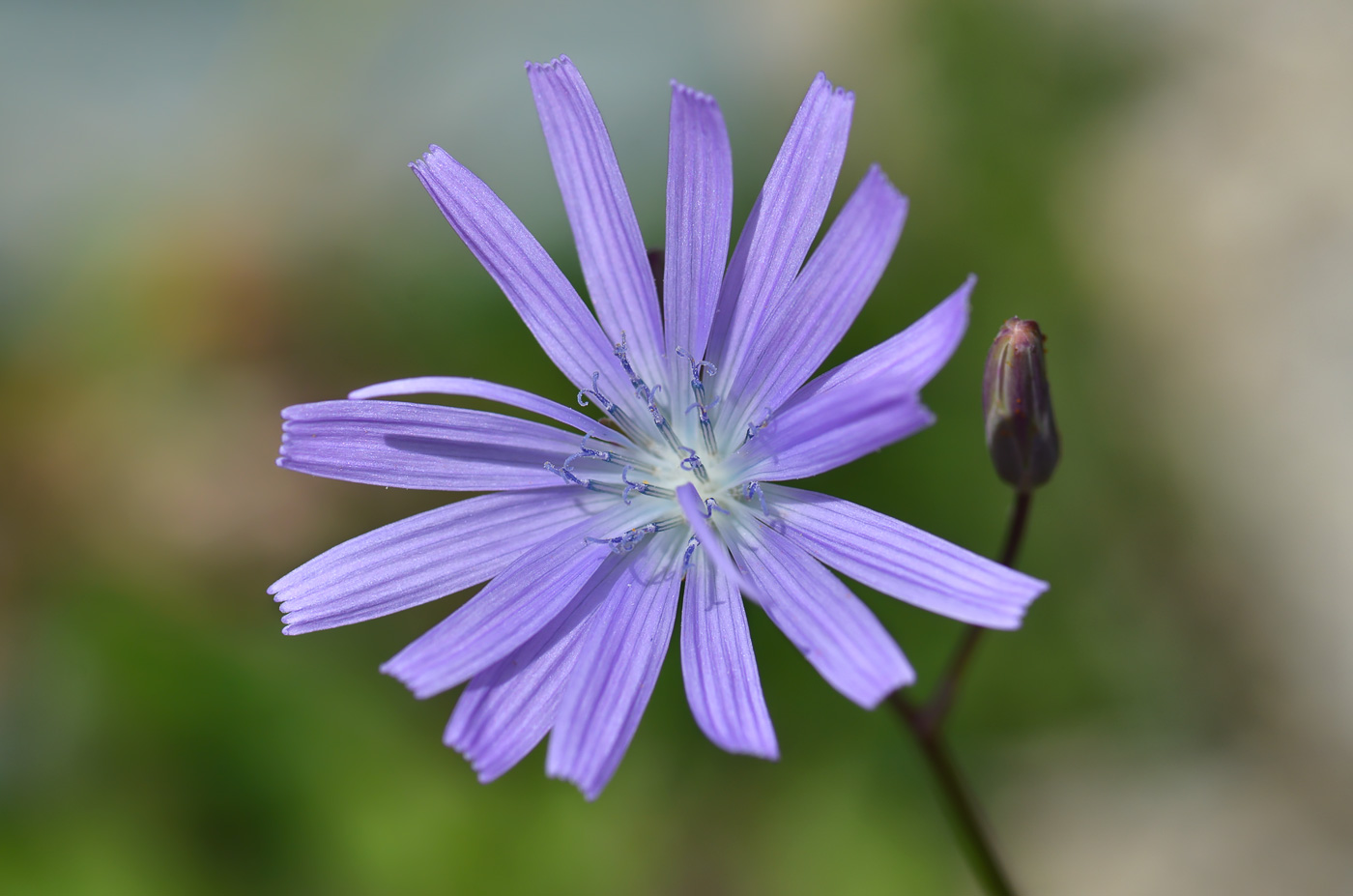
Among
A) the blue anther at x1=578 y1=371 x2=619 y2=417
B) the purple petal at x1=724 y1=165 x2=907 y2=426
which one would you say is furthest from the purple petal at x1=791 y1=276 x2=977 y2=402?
the blue anther at x1=578 y1=371 x2=619 y2=417

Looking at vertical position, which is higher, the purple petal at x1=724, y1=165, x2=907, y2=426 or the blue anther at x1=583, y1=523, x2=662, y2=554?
the purple petal at x1=724, y1=165, x2=907, y2=426

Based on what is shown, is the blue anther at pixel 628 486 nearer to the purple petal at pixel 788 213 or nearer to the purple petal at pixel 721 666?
the purple petal at pixel 721 666

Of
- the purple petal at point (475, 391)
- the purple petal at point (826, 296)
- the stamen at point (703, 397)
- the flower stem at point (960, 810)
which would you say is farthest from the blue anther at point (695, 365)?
the flower stem at point (960, 810)

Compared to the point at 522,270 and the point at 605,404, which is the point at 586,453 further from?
the point at 522,270

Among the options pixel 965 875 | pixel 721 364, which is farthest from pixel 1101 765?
pixel 721 364

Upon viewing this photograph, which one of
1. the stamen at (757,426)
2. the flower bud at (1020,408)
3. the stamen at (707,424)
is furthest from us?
the stamen at (707,424)

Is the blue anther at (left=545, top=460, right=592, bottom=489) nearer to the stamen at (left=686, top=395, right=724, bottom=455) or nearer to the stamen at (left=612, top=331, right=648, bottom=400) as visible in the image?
the stamen at (left=612, top=331, right=648, bottom=400)
